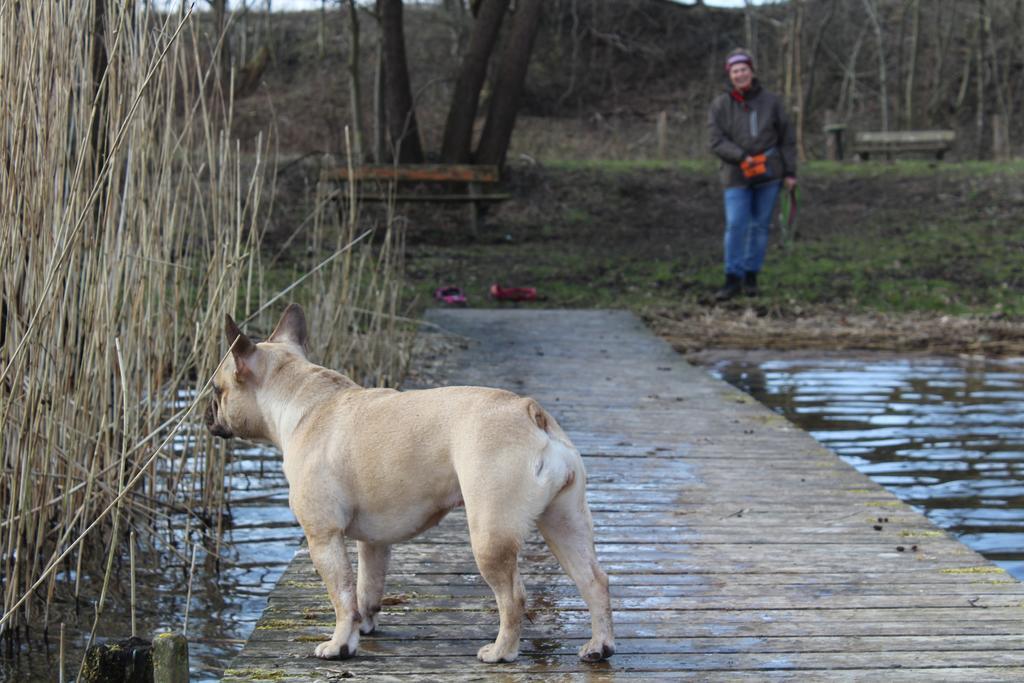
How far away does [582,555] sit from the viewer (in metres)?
3.16

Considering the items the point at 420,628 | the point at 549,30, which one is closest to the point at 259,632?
the point at 420,628

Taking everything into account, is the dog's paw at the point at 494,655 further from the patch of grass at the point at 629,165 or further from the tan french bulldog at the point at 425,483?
the patch of grass at the point at 629,165

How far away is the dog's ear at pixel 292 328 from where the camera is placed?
3.77 meters

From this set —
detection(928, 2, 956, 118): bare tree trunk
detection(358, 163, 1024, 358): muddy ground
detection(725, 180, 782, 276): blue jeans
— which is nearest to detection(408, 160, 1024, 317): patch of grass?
detection(358, 163, 1024, 358): muddy ground

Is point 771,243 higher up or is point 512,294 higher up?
point 771,243

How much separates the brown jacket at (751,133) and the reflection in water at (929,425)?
2.15 m

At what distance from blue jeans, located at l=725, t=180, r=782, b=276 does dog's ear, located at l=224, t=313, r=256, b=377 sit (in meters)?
7.87

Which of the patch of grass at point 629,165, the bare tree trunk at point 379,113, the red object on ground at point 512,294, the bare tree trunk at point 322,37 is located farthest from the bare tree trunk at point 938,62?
the red object on ground at point 512,294

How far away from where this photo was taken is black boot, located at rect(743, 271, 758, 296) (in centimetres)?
1148

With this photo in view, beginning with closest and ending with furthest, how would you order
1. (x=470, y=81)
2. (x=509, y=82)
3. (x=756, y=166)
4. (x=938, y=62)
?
(x=756, y=166) → (x=470, y=81) → (x=509, y=82) → (x=938, y=62)

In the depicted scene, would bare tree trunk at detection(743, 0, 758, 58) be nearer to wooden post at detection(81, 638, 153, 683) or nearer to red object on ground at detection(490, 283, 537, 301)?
red object on ground at detection(490, 283, 537, 301)

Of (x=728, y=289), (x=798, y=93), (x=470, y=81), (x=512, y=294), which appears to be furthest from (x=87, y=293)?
(x=798, y=93)

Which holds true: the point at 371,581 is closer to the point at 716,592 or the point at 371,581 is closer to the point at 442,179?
the point at 716,592

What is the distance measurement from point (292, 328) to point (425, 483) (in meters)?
0.90
